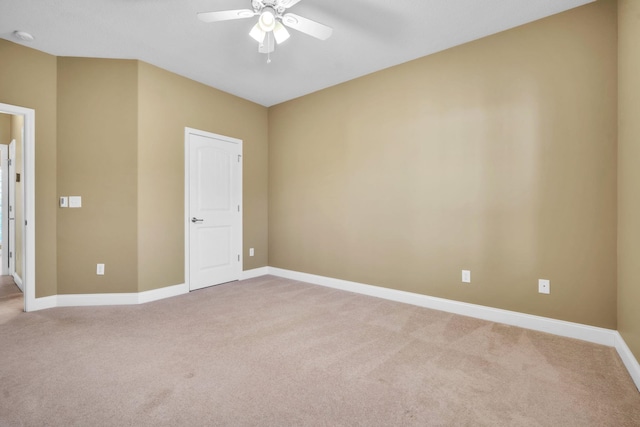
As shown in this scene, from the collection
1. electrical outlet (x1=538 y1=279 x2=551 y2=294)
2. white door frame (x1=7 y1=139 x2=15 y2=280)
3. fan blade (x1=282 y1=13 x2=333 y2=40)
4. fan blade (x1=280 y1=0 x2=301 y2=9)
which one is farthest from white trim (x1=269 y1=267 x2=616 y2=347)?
white door frame (x1=7 y1=139 x2=15 y2=280)

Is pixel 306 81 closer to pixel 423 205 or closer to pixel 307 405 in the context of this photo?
pixel 423 205

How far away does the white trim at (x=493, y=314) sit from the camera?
2.43 meters

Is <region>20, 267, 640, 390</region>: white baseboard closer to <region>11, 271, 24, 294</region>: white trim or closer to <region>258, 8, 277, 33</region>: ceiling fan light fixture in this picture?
<region>11, 271, 24, 294</region>: white trim

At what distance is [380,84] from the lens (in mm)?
3676

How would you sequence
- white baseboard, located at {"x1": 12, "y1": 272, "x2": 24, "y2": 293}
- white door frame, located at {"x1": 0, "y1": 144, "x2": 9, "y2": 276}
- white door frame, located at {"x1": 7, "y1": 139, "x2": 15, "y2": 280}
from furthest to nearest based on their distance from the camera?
white door frame, located at {"x1": 0, "y1": 144, "x2": 9, "y2": 276}, white door frame, located at {"x1": 7, "y1": 139, "x2": 15, "y2": 280}, white baseboard, located at {"x1": 12, "y1": 272, "x2": 24, "y2": 293}

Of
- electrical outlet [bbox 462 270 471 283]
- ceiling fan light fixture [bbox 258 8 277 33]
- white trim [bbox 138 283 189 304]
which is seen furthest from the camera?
white trim [bbox 138 283 189 304]

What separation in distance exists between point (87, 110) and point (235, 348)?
125 inches

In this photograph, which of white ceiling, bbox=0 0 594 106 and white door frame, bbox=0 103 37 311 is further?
white door frame, bbox=0 103 37 311

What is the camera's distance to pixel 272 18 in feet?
7.52

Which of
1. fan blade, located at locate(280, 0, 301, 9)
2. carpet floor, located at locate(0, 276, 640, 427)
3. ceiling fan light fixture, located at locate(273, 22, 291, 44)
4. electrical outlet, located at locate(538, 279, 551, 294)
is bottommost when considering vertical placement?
carpet floor, located at locate(0, 276, 640, 427)

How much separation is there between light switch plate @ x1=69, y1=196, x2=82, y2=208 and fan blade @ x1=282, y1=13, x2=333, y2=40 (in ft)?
9.73

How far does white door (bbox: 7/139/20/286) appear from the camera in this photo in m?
4.29

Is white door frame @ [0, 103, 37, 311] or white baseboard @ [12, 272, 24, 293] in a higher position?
white door frame @ [0, 103, 37, 311]

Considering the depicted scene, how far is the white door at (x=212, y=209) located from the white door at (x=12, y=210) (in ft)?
8.66
